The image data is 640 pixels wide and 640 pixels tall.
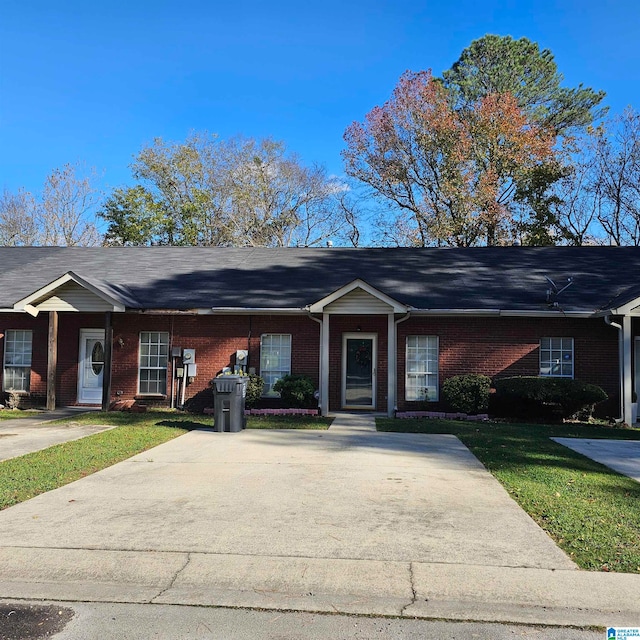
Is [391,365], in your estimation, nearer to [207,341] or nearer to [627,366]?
[207,341]

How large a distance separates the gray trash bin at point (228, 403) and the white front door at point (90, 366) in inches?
253

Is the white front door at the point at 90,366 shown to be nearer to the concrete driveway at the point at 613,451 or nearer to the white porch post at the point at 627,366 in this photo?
the concrete driveway at the point at 613,451

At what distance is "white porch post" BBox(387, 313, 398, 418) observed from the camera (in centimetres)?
1495

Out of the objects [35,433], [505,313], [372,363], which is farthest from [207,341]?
[505,313]

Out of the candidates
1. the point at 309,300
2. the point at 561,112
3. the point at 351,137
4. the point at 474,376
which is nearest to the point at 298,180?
the point at 351,137

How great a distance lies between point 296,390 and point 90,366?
6.49 metres

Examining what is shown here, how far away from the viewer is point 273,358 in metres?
16.7

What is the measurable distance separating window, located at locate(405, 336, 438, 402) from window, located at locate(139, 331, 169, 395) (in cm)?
698

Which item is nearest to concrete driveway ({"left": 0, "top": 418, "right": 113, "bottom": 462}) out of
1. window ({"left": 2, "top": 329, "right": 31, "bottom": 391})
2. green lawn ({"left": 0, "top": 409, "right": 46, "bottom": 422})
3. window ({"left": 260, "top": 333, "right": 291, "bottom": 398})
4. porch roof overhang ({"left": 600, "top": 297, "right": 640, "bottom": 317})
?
green lawn ({"left": 0, "top": 409, "right": 46, "bottom": 422})

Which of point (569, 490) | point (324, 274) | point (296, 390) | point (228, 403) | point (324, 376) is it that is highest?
point (324, 274)

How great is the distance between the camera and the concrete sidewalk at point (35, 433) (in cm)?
1011

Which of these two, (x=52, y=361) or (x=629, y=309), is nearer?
(x=629, y=309)

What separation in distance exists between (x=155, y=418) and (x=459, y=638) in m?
11.8

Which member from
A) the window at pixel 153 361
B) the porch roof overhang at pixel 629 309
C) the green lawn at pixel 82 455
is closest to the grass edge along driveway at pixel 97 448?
the green lawn at pixel 82 455
